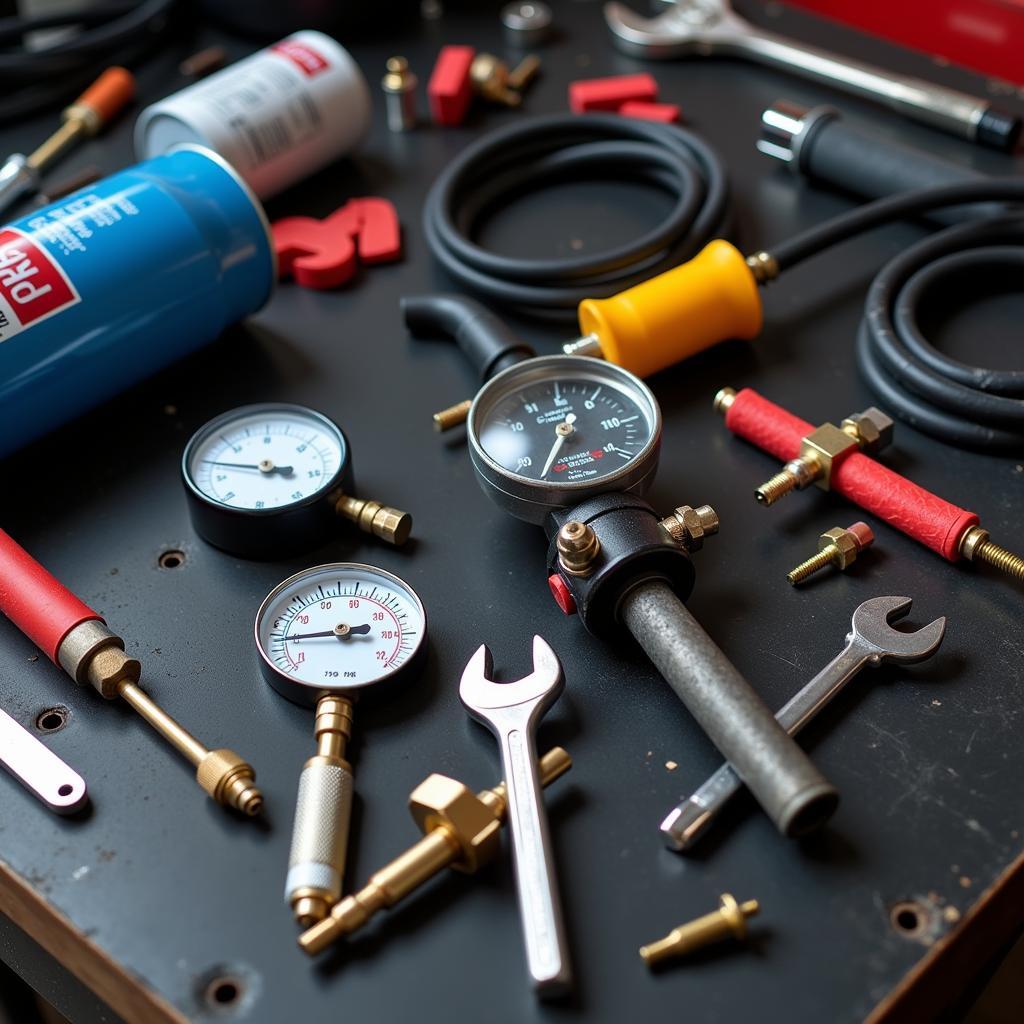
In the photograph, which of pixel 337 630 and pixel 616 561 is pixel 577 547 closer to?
pixel 616 561

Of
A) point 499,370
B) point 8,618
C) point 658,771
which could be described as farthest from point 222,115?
point 658,771

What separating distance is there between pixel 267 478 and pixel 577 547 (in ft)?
1.05

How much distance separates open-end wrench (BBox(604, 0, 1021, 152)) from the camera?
1.46m

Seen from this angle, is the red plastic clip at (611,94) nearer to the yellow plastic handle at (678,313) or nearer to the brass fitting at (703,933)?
the yellow plastic handle at (678,313)

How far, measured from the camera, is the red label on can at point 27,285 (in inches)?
42.8

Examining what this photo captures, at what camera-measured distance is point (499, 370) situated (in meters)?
1.16

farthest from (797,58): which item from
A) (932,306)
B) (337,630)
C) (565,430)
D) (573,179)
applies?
(337,630)

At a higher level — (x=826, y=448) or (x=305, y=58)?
(x=305, y=58)

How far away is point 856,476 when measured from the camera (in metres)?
1.08

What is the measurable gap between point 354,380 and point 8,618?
1.36 ft

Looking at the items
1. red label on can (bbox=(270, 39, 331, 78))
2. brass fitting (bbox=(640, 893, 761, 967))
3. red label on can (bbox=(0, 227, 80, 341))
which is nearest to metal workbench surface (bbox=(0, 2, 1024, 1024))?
brass fitting (bbox=(640, 893, 761, 967))

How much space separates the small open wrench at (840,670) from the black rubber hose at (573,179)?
0.46 m

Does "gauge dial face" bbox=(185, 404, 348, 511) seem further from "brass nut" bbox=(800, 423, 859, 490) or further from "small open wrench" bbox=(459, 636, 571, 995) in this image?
"brass nut" bbox=(800, 423, 859, 490)

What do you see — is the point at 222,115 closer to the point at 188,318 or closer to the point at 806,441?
the point at 188,318
